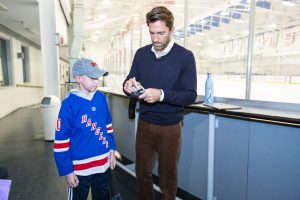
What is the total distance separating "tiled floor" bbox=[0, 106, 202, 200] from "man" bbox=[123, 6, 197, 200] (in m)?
0.94

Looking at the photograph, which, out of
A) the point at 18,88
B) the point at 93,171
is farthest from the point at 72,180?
the point at 18,88

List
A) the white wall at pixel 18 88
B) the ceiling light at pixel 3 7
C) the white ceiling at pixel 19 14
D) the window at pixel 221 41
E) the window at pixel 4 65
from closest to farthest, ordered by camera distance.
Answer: the window at pixel 221 41 < the white ceiling at pixel 19 14 < the ceiling light at pixel 3 7 < the white wall at pixel 18 88 < the window at pixel 4 65

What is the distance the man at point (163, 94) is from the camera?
160 cm

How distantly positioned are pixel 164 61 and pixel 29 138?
449cm

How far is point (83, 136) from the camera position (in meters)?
1.58

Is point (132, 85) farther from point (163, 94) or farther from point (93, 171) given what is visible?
point (93, 171)

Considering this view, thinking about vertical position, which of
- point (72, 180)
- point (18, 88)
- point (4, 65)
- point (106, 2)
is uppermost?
point (106, 2)

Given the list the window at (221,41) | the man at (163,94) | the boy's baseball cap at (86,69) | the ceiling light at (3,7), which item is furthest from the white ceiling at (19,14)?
the man at (163,94)

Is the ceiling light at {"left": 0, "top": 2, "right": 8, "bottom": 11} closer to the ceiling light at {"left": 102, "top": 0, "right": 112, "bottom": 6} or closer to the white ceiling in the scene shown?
the white ceiling

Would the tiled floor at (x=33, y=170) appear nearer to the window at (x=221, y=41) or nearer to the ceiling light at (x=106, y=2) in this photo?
the window at (x=221, y=41)

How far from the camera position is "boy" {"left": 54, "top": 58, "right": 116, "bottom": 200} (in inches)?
59.4

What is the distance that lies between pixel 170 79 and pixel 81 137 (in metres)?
0.72

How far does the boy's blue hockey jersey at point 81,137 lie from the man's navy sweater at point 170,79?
0.36m

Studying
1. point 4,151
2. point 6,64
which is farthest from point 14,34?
point 4,151
